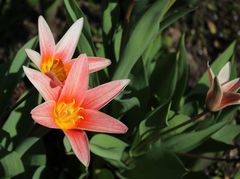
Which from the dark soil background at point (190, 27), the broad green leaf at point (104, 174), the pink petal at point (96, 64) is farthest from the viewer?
the dark soil background at point (190, 27)

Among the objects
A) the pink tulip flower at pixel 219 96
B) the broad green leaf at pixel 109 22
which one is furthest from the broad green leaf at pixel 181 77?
the pink tulip flower at pixel 219 96

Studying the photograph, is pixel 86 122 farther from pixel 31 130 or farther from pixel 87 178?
pixel 87 178

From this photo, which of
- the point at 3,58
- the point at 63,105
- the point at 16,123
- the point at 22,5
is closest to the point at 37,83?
the point at 63,105

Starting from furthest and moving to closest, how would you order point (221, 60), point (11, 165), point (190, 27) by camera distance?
1. point (190, 27)
2. point (221, 60)
3. point (11, 165)

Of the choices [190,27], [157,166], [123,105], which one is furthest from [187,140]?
[190,27]

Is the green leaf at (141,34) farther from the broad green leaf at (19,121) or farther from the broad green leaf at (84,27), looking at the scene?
the broad green leaf at (19,121)

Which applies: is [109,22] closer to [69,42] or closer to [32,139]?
[69,42]
